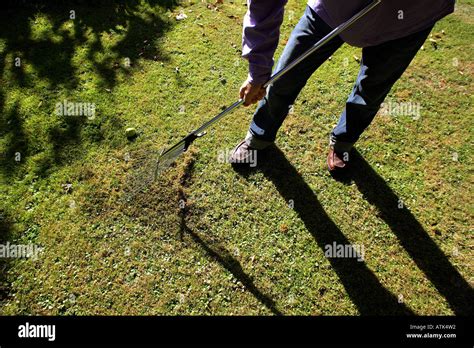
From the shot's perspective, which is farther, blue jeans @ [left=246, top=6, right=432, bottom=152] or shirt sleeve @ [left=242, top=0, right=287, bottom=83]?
blue jeans @ [left=246, top=6, right=432, bottom=152]

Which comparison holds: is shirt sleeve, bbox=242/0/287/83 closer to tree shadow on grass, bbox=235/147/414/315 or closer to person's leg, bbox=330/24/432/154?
person's leg, bbox=330/24/432/154

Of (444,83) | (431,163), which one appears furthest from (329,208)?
(444,83)

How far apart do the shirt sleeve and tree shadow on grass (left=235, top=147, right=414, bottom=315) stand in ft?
5.14

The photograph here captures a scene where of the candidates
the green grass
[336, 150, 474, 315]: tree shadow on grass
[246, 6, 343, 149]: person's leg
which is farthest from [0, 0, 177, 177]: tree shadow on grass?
[336, 150, 474, 315]: tree shadow on grass

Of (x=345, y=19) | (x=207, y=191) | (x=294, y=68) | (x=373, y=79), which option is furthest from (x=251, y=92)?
(x=207, y=191)

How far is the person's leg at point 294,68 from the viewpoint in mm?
2781

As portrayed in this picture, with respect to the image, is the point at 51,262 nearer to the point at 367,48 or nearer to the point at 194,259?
the point at 194,259

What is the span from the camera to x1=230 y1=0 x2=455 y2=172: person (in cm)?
236

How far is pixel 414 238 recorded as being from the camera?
11.6 ft

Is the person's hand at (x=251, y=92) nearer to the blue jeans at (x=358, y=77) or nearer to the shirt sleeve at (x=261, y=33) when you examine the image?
the shirt sleeve at (x=261, y=33)

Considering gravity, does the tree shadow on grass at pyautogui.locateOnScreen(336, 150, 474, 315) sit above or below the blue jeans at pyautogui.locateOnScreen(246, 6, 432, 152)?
below

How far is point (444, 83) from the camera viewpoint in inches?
190

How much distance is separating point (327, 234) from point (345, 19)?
2.05 m

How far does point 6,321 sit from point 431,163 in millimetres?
4713
